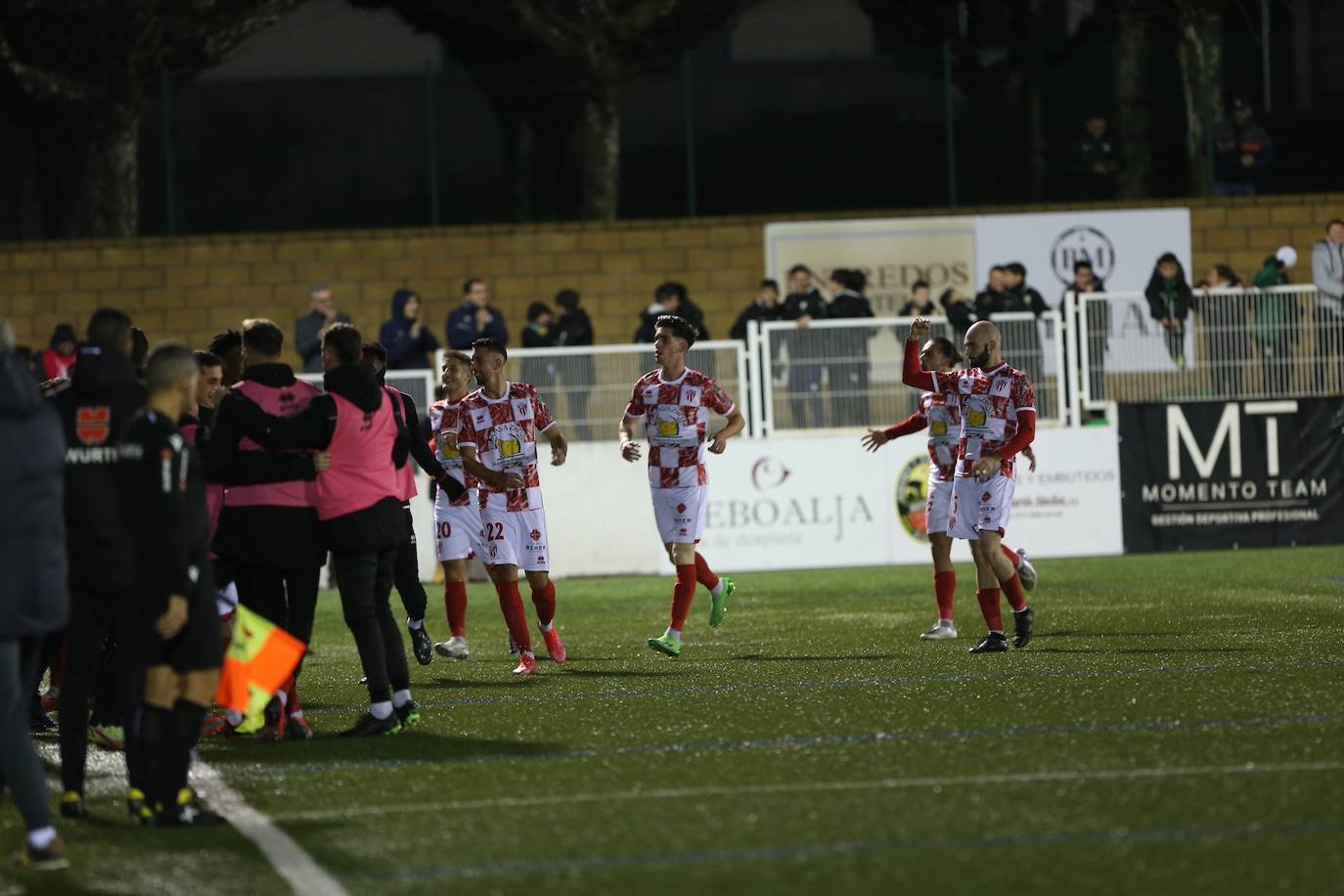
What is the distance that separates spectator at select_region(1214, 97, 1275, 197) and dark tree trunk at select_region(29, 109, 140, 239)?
516 inches

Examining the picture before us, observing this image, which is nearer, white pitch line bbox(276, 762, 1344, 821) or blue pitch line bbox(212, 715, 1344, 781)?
white pitch line bbox(276, 762, 1344, 821)

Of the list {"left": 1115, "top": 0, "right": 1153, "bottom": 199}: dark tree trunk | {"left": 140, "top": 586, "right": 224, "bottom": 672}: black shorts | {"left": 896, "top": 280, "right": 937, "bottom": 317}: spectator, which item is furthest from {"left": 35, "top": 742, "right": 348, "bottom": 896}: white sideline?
{"left": 1115, "top": 0, "right": 1153, "bottom": 199}: dark tree trunk

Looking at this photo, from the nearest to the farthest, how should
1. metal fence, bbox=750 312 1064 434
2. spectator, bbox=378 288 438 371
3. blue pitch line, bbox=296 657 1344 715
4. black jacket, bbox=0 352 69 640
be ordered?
1. black jacket, bbox=0 352 69 640
2. blue pitch line, bbox=296 657 1344 715
3. metal fence, bbox=750 312 1064 434
4. spectator, bbox=378 288 438 371

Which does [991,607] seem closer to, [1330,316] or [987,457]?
[987,457]

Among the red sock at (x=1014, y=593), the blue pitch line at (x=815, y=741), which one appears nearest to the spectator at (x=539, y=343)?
the red sock at (x=1014, y=593)

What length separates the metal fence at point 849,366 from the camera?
20.8 metres

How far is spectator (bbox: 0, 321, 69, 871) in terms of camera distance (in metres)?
6.79

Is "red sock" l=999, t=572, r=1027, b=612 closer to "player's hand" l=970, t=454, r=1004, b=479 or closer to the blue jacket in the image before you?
"player's hand" l=970, t=454, r=1004, b=479

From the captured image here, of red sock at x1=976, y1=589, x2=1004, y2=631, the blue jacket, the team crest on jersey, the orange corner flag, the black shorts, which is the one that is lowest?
red sock at x1=976, y1=589, x2=1004, y2=631

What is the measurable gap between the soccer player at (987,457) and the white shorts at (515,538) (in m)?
2.56

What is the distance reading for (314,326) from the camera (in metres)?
21.7

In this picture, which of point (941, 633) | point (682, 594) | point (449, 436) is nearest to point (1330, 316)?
point (941, 633)

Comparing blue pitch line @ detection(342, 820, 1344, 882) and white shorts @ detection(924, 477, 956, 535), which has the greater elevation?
white shorts @ detection(924, 477, 956, 535)

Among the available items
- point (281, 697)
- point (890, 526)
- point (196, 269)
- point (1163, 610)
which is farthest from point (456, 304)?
point (281, 697)
